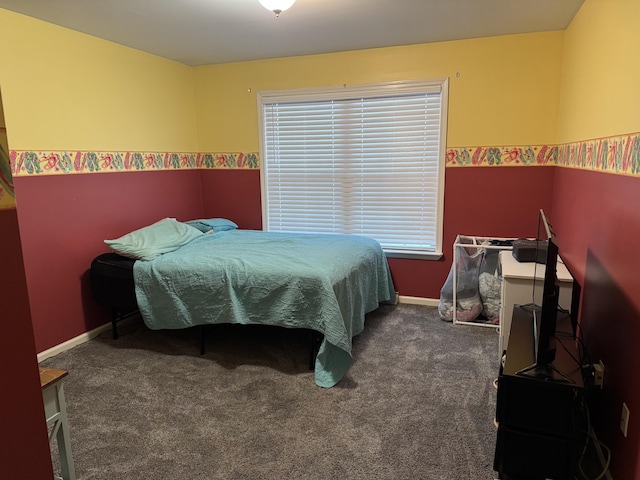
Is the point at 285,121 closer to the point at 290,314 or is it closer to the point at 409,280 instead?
the point at 409,280

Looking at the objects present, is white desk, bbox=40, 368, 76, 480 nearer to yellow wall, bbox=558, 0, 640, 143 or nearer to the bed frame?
the bed frame

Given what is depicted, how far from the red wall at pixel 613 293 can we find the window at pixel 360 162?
58.3 inches

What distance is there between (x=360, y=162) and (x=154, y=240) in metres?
1.96

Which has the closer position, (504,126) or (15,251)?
(15,251)

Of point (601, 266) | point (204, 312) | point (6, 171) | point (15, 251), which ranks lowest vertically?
point (204, 312)

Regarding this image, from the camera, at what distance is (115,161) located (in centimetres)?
362

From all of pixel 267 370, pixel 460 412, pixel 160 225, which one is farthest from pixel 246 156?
pixel 460 412

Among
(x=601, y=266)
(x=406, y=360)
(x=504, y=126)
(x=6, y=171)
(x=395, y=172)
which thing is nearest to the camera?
(x=6, y=171)

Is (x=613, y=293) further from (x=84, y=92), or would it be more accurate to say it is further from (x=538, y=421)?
(x=84, y=92)

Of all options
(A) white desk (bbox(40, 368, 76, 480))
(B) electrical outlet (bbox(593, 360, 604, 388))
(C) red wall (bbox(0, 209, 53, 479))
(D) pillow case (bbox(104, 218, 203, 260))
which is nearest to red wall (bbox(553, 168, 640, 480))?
(B) electrical outlet (bbox(593, 360, 604, 388))

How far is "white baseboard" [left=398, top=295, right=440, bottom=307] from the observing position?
403 centimetres

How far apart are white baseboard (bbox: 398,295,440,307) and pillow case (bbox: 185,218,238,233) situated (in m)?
1.82

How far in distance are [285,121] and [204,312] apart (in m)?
2.15

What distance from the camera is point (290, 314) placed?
2.78 m
